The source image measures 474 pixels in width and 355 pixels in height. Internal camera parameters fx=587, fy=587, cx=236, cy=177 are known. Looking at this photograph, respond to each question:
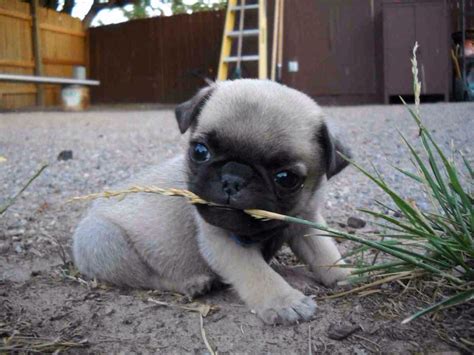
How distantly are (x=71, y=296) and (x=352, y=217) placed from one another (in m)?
2.05

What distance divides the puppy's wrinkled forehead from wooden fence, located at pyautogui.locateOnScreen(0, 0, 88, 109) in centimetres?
1391

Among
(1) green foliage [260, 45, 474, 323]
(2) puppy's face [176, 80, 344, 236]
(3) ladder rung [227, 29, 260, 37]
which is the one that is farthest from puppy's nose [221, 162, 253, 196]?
(3) ladder rung [227, 29, 260, 37]

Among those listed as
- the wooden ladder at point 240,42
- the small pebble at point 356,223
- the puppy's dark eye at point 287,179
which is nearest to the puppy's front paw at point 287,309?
the puppy's dark eye at point 287,179

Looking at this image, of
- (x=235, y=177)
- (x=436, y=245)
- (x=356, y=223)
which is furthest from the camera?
(x=356, y=223)

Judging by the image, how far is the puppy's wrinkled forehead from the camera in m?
2.44

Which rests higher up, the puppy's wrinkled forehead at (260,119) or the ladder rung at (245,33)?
the ladder rung at (245,33)

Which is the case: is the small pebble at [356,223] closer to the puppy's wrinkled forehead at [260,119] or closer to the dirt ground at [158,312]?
the dirt ground at [158,312]

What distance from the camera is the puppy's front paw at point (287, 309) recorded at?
7.89 ft

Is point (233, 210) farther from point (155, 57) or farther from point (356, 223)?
point (155, 57)

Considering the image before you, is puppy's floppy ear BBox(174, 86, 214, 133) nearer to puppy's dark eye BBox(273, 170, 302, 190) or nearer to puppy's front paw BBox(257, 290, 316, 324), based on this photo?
puppy's dark eye BBox(273, 170, 302, 190)

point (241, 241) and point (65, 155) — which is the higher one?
point (65, 155)

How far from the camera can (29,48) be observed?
56.6 feet

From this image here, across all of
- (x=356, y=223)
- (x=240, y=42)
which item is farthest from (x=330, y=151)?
(x=240, y=42)

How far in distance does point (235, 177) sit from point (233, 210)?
145 millimetres
